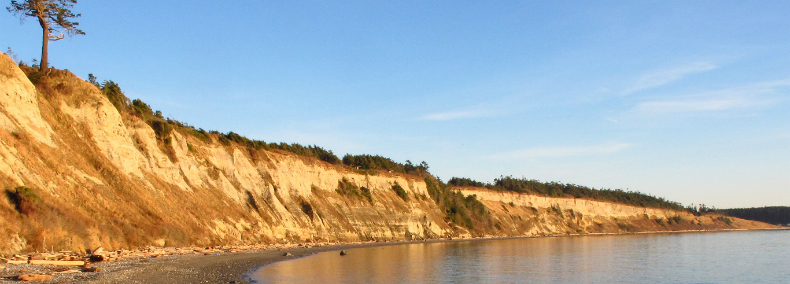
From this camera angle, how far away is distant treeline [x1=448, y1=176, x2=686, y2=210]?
3821 inches

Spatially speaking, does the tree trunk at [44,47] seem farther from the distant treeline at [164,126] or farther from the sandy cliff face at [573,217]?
the sandy cliff face at [573,217]

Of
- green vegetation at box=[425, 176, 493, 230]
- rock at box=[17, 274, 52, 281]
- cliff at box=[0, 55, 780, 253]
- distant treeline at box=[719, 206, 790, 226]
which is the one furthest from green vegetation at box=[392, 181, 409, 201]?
distant treeline at box=[719, 206, 790, 226]

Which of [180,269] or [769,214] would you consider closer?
[180,269]

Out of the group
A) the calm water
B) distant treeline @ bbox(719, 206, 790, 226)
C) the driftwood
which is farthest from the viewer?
distant treeline @ bbox(719, 206, 790, 226)

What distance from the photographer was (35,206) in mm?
21234

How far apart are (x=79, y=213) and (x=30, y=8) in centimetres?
1535

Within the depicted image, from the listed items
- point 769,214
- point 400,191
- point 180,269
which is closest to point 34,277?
point 180,269

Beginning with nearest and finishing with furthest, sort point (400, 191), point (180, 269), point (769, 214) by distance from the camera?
point (180, 269) → point (400, 191) → point (769, 214)

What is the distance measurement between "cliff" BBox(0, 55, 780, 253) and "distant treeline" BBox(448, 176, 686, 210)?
3738 centimetres

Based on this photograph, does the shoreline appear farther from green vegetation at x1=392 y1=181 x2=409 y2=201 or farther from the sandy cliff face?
the sandy cliff face

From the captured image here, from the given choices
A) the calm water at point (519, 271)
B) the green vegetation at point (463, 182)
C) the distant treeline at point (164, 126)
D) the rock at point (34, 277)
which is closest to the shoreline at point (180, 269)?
the rock at point (34, 277)

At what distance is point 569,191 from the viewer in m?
115

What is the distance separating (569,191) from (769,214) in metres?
95.2

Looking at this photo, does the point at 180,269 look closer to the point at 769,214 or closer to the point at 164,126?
the point at 164,126
